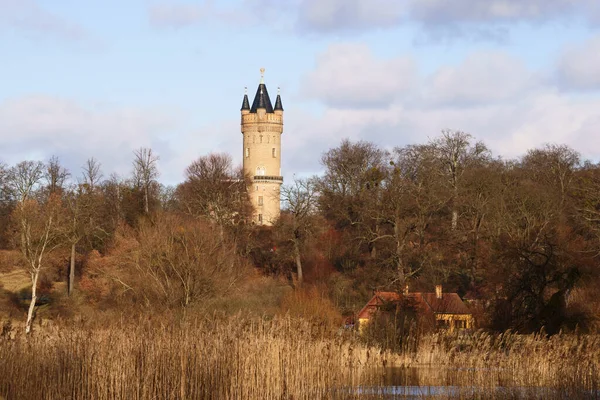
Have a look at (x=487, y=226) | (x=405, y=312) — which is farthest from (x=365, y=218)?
(x=405, y=312)

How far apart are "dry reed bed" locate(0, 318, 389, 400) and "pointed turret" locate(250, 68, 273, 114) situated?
7288 cm

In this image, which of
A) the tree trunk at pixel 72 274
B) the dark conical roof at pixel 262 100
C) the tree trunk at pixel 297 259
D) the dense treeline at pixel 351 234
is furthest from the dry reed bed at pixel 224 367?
the dark conical roof at pixel 262 100

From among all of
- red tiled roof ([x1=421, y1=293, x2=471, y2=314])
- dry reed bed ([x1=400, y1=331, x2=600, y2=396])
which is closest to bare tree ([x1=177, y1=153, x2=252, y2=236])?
red tiled roof ([x1=421, y1=293, x2=471, y2=314])

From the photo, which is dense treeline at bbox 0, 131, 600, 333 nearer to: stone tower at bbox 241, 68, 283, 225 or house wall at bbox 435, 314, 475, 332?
house wall at bbox 435, 314, 475, 332

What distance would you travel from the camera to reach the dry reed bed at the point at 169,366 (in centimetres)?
1664

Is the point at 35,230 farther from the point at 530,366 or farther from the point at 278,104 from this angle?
the point at 278,104

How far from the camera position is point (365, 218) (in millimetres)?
53344

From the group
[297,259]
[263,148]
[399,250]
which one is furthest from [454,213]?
[263,148]

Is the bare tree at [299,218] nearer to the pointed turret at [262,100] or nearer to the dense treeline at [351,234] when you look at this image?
the dense treeline at [351,234]

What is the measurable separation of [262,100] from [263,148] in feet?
17.1

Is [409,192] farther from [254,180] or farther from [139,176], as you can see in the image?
[254,180]

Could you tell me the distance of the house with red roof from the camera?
29.0 meters

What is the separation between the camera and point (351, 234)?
56312 mm

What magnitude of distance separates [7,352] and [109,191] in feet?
158
